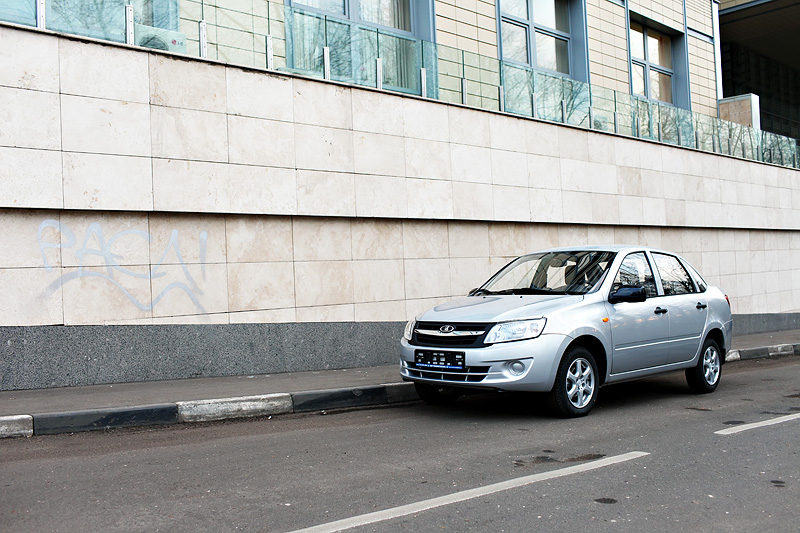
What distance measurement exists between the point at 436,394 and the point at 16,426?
13.5 feet

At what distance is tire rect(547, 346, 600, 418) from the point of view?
7.01 metres

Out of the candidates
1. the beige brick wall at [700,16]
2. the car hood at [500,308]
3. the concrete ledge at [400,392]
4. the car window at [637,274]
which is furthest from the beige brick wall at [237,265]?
the beige brick wall at [700,16]

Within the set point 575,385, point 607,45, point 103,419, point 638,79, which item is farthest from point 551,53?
point 103,419

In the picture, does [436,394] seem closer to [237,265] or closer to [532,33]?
[237,265]

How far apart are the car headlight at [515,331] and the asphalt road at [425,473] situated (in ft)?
2.65

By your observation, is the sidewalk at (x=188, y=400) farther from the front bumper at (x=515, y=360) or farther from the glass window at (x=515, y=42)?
the glass window at (x=515, y=42)

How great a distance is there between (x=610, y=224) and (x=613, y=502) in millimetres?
12924

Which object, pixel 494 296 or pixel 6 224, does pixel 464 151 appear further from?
pixel 6 224

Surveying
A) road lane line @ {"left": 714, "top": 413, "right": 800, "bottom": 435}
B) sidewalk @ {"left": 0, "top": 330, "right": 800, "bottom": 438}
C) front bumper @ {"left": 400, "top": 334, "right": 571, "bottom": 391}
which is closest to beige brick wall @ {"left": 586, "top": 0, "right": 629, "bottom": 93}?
sidewalk @ {"left": 0, "top": 330, "right": 800, "bottom": 438}

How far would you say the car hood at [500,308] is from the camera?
702 centimetres

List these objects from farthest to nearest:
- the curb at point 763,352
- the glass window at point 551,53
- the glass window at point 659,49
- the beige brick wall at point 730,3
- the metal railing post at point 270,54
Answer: the beige brick wall at point 730,3, the glass window at point 659,49, the glass window at point 551,53, the curb at point 763,352, the metal railing post at point 270,54

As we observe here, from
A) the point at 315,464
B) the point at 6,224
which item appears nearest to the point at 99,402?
the point at 6,224

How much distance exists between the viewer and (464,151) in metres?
13.4

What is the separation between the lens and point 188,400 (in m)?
7.61
